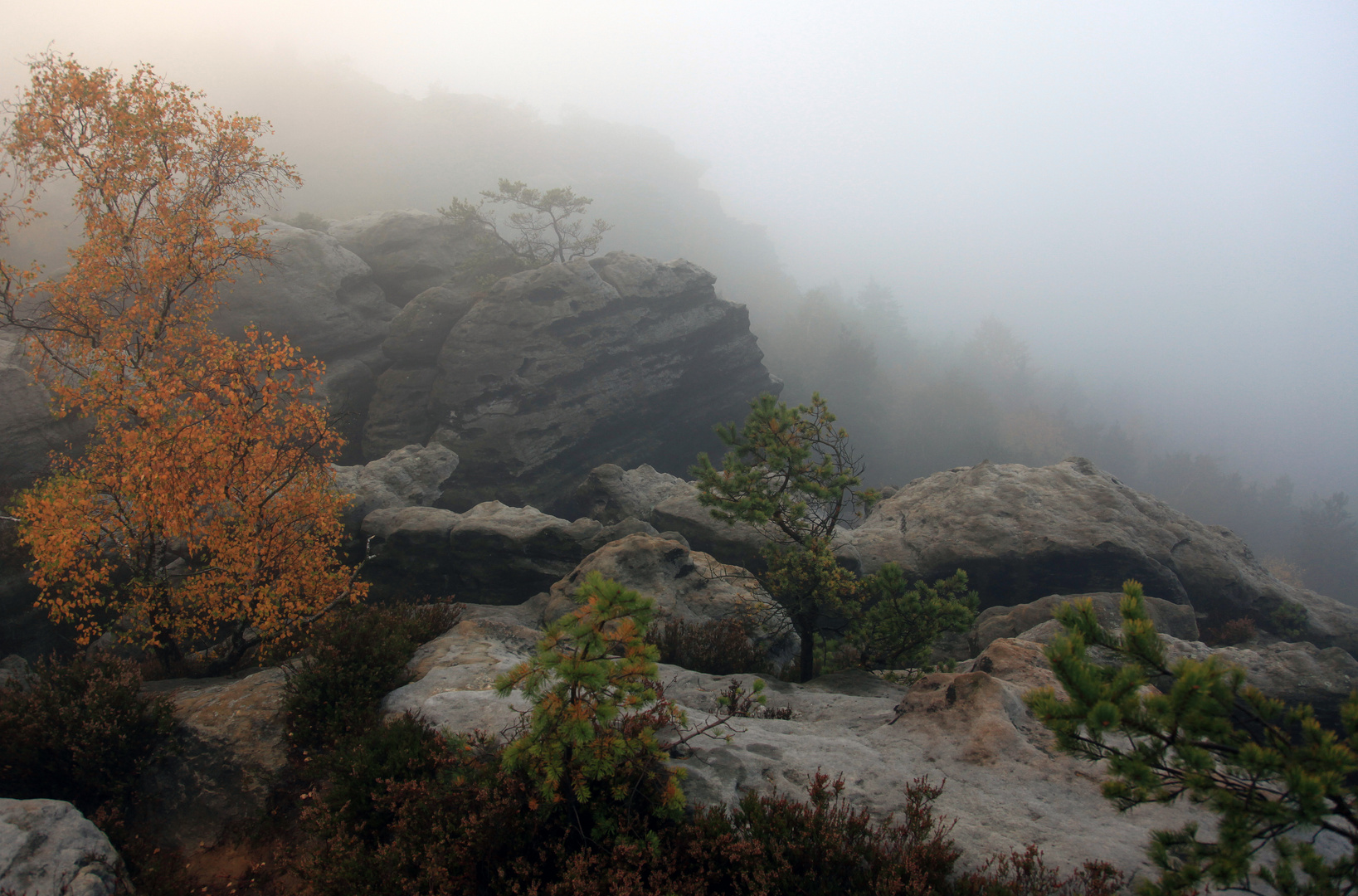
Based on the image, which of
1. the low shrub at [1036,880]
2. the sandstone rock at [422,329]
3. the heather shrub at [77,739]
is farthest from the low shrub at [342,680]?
the sandstone rock at [422,329]

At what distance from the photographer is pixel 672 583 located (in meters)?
13.2

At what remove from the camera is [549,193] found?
35688mm

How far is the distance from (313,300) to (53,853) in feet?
99.2

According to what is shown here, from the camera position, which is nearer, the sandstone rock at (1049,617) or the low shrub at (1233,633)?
the sandstone rock at (1049,617)

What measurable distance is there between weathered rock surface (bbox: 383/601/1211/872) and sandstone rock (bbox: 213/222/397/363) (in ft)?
91.2

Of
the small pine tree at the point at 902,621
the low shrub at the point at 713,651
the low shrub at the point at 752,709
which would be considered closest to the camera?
the low shrub at the point at 752,709

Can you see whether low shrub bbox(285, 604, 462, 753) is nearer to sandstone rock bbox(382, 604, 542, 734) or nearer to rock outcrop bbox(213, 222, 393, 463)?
sandstone rock bbox(382, 604, 542, 734)

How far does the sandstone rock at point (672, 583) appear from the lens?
11984 millimetres

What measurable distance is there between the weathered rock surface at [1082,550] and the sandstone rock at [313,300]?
28569mm

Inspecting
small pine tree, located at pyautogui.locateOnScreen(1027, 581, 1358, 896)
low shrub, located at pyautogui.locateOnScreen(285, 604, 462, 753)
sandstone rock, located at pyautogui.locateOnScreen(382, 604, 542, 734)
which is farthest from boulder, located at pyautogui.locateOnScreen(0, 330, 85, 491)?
small pine tree, located at pyautogui.locateOnScreen(1027, 581, 1358, 896)

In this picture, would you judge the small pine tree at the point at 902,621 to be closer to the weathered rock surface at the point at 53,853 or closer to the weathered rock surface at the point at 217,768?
the weathered rock surface at the point at 217,768

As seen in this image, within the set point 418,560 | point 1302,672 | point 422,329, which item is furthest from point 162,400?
point 1302,672

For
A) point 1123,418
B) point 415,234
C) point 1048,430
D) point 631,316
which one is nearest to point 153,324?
point 631,316

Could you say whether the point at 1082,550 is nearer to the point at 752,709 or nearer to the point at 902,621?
the point at 902,621
